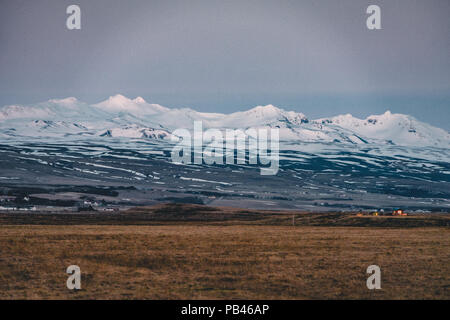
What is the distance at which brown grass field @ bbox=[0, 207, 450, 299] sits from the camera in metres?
26.2

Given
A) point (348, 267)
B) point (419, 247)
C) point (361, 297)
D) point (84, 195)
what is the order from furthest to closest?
point (84, 195)
point (419, 247)
point (348, 267)
point (361, 297)

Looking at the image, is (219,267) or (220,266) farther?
(220,266)

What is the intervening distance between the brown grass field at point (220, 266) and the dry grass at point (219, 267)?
0.14 ft

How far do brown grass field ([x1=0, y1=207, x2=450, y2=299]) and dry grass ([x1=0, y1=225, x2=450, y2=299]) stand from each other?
1.7 inches

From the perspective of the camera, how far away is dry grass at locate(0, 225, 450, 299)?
26219mm

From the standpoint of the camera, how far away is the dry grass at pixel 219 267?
26219mm

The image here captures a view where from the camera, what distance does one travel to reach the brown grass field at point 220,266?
26.2m

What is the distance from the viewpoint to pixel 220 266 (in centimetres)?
3341

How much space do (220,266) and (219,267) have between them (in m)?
0.38

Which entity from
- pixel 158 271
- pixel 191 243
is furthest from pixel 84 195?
pixel 158 271
